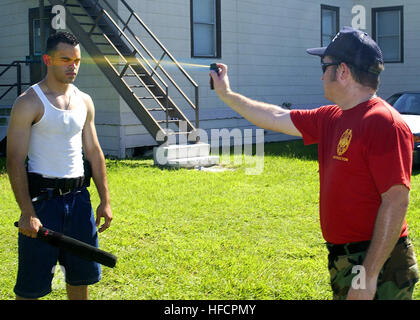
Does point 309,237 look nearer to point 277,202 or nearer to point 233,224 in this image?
point 233,224

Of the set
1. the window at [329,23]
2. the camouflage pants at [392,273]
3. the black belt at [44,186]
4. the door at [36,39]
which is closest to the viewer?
the camouflage pants at [392,273]

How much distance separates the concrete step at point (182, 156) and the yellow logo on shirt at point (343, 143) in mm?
8683

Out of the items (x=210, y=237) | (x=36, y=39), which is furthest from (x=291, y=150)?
(x=210, y=237)

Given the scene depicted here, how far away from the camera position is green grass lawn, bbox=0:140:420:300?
16.8ft

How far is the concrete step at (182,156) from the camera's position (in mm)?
11602

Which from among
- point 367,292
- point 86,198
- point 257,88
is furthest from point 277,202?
point 257,88

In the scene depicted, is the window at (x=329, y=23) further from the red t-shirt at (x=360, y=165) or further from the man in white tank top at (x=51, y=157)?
the red t-shirt at (x=360, y=165)

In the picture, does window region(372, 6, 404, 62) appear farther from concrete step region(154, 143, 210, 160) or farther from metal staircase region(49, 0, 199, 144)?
concrete step region(154, 143, 210, 160)

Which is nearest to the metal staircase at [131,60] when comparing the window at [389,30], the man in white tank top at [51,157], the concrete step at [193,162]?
the concrete step at [193,162]

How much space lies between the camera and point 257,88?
1669 cm

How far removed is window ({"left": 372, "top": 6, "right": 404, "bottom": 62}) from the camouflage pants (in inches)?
728

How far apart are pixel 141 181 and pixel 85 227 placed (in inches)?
237

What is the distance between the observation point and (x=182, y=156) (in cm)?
1181

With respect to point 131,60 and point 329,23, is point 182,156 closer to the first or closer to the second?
point 131,60
